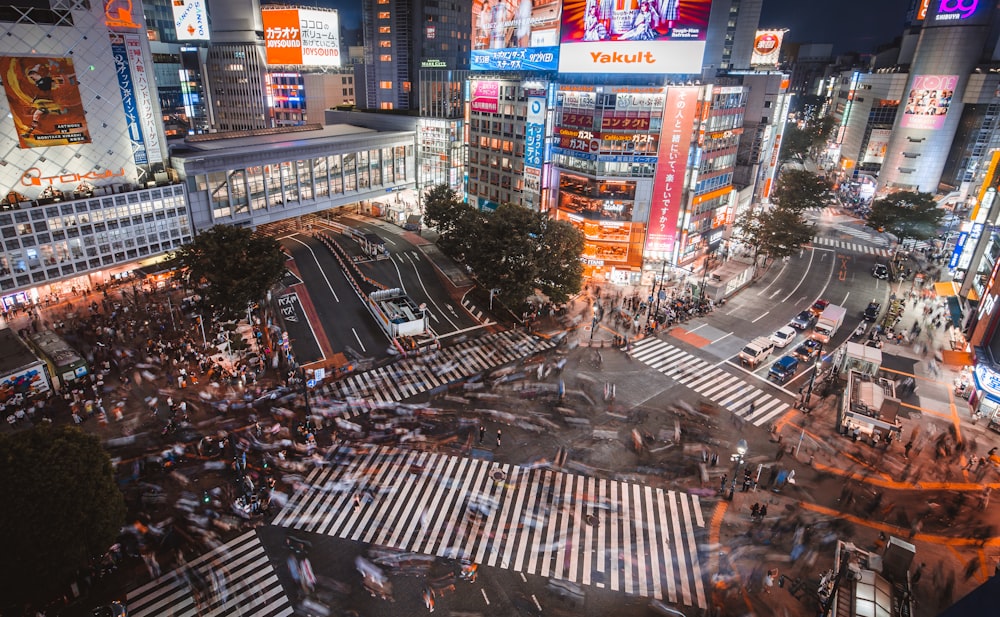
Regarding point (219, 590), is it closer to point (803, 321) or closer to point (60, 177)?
point (60, 177)

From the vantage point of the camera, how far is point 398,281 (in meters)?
65.1

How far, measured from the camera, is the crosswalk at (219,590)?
25.3 meters

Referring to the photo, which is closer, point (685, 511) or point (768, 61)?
point (685, 511)

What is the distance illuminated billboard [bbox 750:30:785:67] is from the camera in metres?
108

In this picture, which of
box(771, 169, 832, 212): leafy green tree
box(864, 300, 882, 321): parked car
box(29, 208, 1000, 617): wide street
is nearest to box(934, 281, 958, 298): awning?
box(864, 300, 882, 321): parked car

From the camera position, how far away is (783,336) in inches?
2124

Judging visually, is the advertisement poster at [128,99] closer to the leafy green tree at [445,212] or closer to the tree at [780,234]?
the leafy green tree at [445,212]

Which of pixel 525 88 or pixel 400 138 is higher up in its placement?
pixel 525 88

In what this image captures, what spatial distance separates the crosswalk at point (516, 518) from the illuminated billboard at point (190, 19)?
120 meters

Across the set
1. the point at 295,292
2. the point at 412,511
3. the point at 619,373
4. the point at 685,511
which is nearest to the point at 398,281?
the point at 295,292

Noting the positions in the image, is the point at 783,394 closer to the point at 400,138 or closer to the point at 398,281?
the point at 398,281

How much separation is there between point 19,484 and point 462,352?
32.8 m

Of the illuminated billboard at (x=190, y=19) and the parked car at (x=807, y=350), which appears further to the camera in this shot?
the illuminated billboard at (x=190, y=19)

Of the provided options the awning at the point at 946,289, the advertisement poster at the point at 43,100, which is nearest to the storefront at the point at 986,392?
the awning at the point at 946,289
